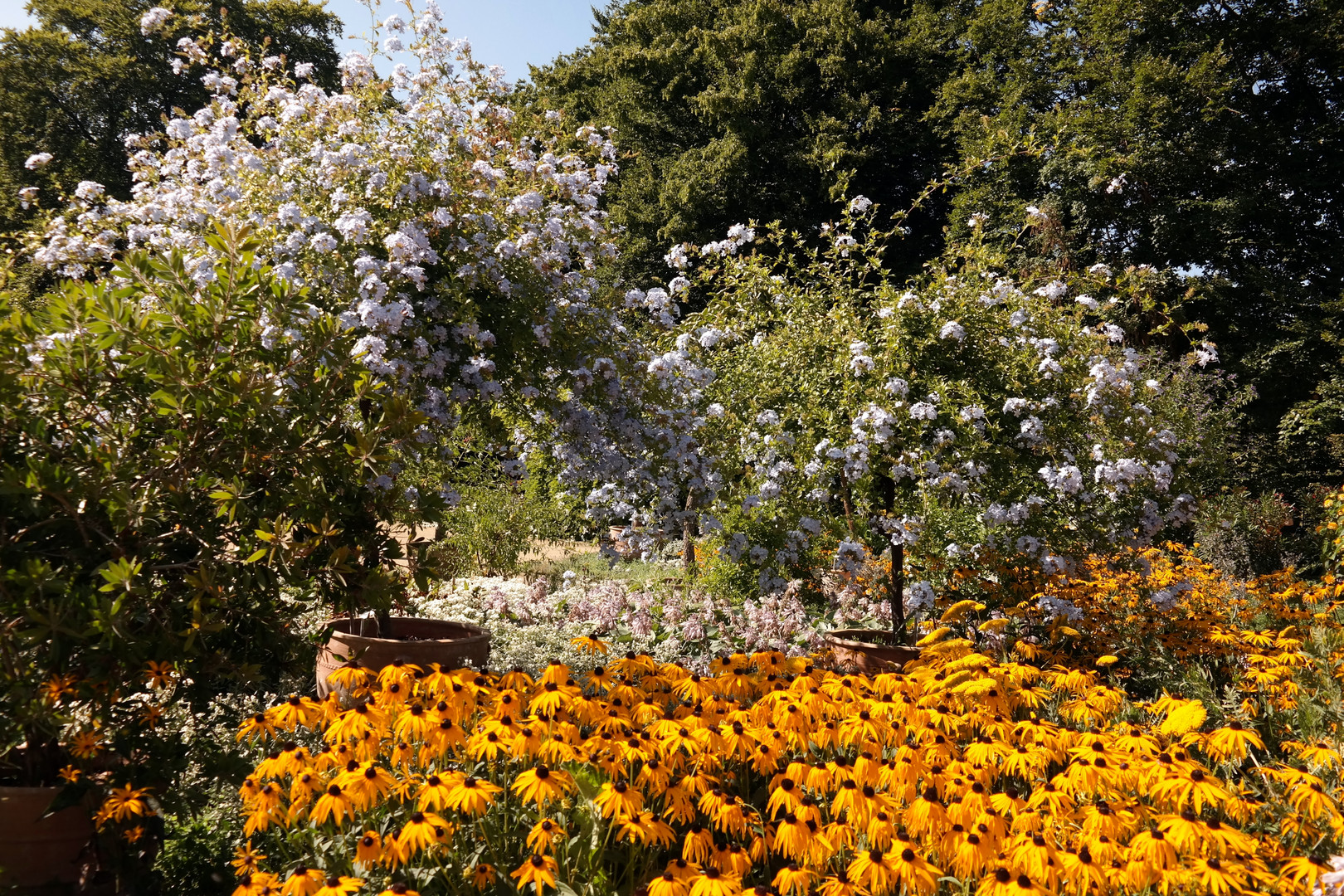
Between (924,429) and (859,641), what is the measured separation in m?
1.28

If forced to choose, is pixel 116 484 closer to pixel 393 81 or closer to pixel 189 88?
pixel 393 81

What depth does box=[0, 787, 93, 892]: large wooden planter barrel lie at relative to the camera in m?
2.36

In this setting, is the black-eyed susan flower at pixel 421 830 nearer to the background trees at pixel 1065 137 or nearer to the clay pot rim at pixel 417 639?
the clay pot rim at pixel 417 639

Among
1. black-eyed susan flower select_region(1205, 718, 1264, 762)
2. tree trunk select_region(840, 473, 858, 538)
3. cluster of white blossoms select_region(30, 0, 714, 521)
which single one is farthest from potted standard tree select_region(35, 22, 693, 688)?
black-eyed susan flower select_region(1205, 718, 1264, 762)

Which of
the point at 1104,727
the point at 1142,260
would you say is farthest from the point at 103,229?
the point at 1142,260

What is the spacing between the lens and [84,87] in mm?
18500

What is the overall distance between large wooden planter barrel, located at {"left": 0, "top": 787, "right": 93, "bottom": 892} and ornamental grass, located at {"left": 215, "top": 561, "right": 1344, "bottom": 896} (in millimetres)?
457

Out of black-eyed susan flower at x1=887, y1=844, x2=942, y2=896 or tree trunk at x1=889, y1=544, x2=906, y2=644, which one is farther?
tree trunk at x1=889, y1=544, x2=906, y2=644

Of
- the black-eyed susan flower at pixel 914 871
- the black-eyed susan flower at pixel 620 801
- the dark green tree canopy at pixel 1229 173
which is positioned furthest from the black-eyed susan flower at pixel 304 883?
the dark green tree canopy at pixel 1229 173

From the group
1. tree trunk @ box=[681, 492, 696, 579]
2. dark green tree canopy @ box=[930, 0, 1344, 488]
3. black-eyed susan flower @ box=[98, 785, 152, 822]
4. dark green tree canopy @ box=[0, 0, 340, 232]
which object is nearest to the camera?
black-eyed susan flower @ box=[98, 785, 152, 822]

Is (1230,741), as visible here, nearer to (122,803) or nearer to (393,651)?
(122,803)

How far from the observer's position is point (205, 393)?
2.51 metres

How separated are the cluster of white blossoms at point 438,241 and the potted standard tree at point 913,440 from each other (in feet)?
1.76

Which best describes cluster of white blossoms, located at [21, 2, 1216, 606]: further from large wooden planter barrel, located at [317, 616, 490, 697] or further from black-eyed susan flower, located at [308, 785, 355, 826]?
black-eyed susan flower, located at [308, 785, 355, 826]
